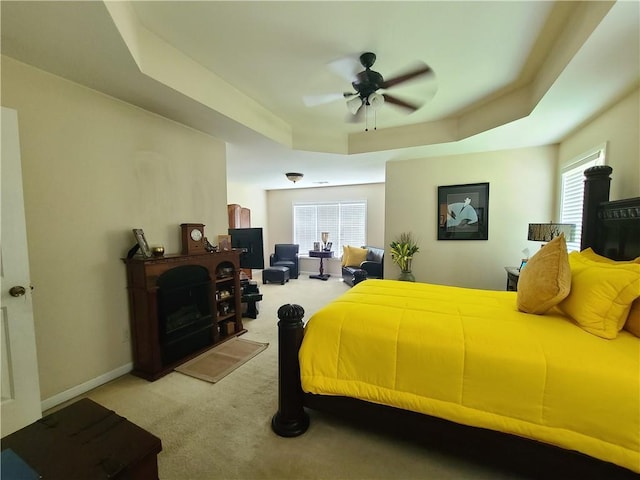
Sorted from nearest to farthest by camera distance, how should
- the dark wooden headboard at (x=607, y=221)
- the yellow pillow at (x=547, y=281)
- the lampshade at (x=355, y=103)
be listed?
the yellow pillow at (x=547, y=281) → the dark wooden headboard at (x=607, y=221) → the lampshade at (x=355, y=103)

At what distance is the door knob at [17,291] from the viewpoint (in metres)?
1.65

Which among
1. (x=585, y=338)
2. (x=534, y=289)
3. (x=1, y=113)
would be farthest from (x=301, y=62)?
(x=585, y=338)

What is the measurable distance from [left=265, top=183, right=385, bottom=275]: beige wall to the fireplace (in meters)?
4.70

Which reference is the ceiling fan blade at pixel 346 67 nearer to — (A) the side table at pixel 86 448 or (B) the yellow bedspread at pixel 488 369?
(B) the yellow bedspread at pixel 488 369

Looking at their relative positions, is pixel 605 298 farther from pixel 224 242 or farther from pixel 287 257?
pixel 287 257

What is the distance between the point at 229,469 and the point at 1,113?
8.24ft

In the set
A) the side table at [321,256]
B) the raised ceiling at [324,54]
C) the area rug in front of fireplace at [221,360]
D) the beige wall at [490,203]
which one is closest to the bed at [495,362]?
the area rug in front of fireplace at [221,360]

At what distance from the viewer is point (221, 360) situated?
2770 millimetres

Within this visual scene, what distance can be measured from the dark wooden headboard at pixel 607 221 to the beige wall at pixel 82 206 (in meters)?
4.06

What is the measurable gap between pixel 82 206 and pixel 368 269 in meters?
4.74

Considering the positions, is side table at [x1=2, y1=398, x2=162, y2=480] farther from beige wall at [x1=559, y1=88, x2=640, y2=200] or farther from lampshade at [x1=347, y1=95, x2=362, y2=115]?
beige wall at [x1=559, y1=88, x2=640, y2=200]

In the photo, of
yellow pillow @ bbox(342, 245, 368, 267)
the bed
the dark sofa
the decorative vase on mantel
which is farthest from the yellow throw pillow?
yellow pillow @ bbox(342, 245, 368, 267)

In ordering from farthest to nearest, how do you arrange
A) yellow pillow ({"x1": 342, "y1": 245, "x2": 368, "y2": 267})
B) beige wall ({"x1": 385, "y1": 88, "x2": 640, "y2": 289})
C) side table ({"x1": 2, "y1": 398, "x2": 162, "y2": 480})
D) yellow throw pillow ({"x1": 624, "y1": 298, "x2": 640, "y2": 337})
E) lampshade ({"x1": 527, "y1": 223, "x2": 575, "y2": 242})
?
yellow pillow ({"x1": 342, "y1": 245, "x2": 368, "y2": 267}), beige wall ({"x1": 385, "y1": 88, "x2": 640, "y2": 289}), lampshade ({"x1": 527, "y1": 223, "x2": 575, "y2": 242}), yellow throw pillow ({"x1": 624, "y1": 298, "x2": 640, "y2": 337}), side table ({"x1": 2, "y1": 398, "x2": 162, "y2": 480})

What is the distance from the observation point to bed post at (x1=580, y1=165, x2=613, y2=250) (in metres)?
2.21
